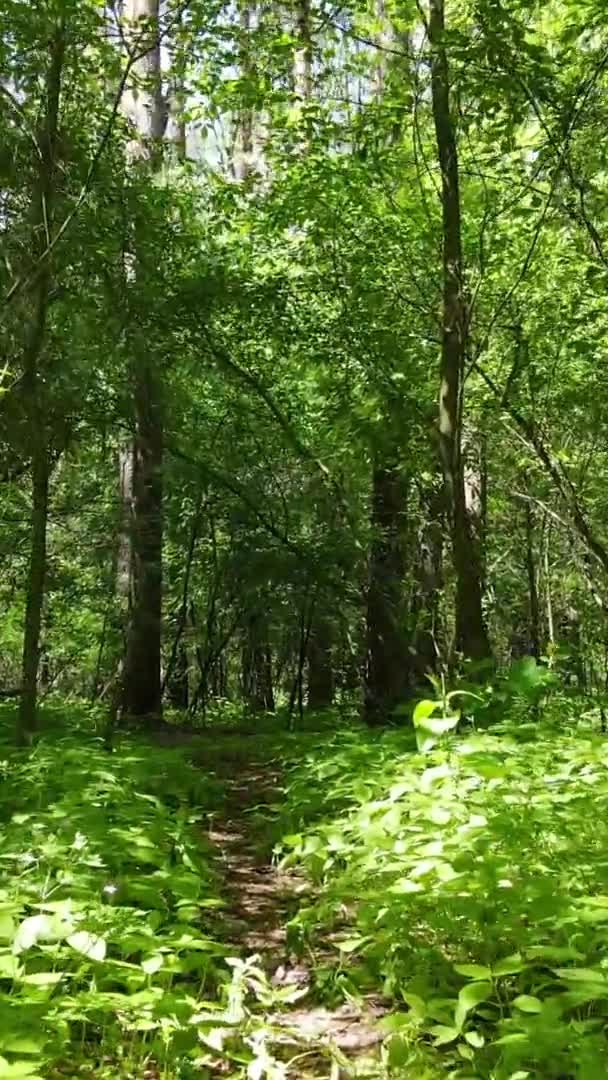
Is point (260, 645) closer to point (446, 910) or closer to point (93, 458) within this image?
point (93, 458)

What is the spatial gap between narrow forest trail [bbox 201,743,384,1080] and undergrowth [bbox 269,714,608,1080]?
2.9 inches

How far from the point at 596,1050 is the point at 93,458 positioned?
9629 mm

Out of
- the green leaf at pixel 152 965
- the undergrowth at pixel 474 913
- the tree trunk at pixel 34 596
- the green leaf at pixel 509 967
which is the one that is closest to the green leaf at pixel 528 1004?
the undergrowth at pixel 474 913

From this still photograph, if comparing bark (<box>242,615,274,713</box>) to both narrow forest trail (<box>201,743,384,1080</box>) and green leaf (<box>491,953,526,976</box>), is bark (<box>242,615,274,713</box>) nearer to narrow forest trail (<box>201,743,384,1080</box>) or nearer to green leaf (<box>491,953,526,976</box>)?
narrow forest trail (<box>201,743,384,1080</box>)

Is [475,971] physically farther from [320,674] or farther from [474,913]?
[320,674]

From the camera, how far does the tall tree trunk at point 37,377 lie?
6355 mm

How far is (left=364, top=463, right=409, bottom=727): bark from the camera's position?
9352 millimetres

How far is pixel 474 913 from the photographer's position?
2.87 metres

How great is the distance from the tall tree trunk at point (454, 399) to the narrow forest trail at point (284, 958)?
219cm

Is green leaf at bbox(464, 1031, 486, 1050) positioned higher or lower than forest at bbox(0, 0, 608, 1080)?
lower

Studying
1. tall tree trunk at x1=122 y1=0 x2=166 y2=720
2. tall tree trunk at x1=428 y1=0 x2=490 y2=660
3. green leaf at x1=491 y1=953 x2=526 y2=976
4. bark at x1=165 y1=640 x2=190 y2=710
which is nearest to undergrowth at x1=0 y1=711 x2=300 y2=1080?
green leaf at x1=491 y1=953 x2=526 y2=976

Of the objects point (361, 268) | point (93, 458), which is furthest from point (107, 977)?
point (93, 458)

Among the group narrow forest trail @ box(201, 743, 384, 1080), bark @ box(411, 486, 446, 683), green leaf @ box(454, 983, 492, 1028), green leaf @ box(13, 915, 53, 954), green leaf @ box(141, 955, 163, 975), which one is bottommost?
narrow forest trail @ box(201, 743, 384, 1080)

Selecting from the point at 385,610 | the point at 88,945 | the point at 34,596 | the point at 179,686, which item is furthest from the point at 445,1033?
the point at 179,686
